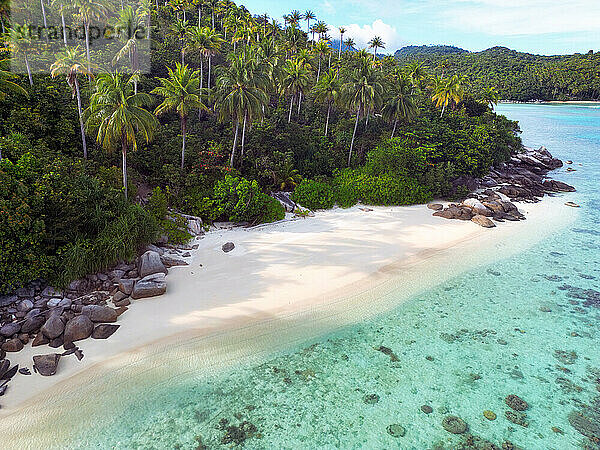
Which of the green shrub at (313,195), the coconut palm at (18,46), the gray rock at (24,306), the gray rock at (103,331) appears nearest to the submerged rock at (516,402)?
the gray rock at (103,331)

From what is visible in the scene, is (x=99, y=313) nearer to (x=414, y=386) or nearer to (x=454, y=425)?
(x=414, y=386)

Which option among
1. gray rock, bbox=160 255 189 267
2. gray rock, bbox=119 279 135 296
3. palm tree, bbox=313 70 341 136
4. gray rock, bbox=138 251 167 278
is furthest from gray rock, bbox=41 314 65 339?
palm tree, bbox=313 70 341 136

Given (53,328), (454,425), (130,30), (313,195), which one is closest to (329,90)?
(313,195)

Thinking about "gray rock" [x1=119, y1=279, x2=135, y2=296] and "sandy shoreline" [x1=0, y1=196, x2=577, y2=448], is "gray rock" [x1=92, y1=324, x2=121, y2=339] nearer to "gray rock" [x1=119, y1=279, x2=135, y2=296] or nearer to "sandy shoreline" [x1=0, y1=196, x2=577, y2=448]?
"sandy shoreline" [x1=0, y1=196, x2=577, y2=448]

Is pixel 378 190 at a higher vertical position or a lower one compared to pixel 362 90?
lower

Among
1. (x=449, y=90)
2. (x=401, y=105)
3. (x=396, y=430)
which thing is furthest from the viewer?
(x=449, y=90)
